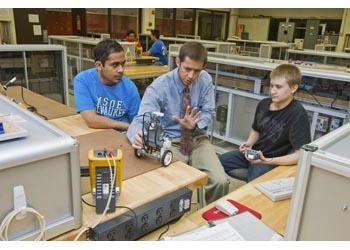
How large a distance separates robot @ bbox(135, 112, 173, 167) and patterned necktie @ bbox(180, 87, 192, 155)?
46 centimetres

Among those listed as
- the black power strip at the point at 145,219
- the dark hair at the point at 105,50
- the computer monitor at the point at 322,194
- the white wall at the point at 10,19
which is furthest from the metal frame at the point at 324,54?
the white wall at the point at 10,19

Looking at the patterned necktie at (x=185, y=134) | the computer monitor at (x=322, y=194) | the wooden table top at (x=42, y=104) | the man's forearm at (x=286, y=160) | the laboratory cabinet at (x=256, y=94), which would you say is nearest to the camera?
the computer monitor at (x=322, y=194)

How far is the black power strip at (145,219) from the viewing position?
970 mm

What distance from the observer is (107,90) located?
214cm

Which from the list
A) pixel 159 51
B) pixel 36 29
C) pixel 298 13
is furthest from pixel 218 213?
pixel 298 13

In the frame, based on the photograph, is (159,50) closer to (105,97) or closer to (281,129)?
(105,97)

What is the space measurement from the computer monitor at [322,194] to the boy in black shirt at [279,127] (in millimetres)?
932

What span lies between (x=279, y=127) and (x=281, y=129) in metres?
0.02

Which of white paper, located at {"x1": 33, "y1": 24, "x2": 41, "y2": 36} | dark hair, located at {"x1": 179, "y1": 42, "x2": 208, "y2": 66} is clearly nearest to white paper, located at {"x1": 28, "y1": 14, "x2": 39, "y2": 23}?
white paper, located at {"x1": 33, "y1": 24, "x2": 41, "y2": 36}

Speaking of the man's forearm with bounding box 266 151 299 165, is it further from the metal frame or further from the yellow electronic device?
the metal frame

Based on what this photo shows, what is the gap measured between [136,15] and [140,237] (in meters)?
8.20

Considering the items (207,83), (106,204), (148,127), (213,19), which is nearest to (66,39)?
(207,83)

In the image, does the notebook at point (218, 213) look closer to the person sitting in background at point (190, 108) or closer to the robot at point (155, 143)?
the robot at point (155, 143)
